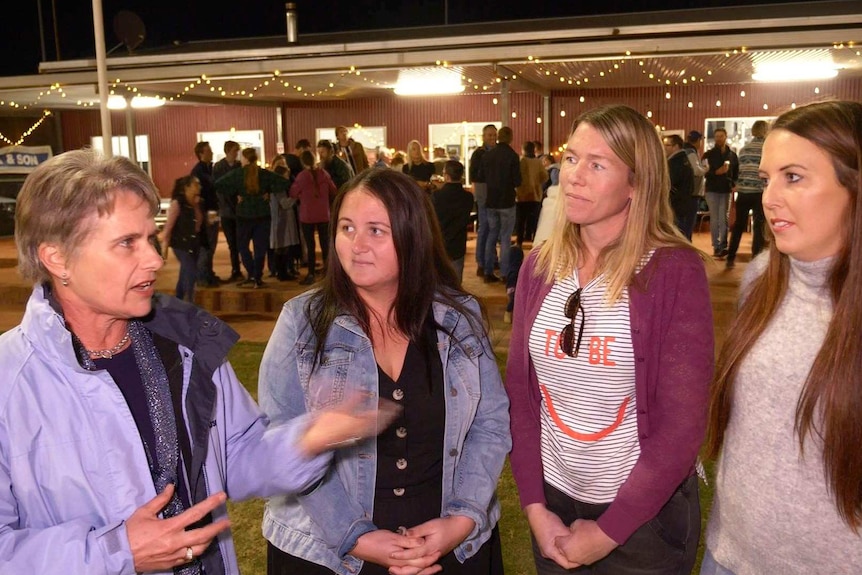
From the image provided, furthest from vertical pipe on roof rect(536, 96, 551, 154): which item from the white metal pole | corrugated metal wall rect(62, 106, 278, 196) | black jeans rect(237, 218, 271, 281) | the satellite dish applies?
the white metal pole

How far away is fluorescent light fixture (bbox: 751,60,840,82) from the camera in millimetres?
12788

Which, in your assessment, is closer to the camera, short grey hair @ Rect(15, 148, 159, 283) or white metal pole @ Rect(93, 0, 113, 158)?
short grey hair @ Rect(15, 148, 159, 283)

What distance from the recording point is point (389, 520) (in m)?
1.99

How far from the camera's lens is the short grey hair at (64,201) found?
154 cm

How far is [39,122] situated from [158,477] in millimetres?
24311

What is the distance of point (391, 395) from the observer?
2.01 metres

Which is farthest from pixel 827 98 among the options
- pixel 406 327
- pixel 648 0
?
pixel 648 0

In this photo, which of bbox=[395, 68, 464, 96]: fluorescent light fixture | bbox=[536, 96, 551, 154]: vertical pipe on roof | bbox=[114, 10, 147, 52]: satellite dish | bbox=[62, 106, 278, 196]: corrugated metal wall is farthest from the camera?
bbox=[62, 106, 278, 196]: corrugated metal wall

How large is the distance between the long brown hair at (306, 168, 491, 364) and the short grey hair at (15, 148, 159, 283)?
0.69 meters

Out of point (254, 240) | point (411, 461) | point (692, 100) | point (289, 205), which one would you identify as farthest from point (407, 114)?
point (411, 461)

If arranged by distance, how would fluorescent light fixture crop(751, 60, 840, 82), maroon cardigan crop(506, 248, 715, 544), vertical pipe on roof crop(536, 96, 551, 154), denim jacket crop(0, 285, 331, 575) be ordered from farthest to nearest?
vertical pipe on roof crop(536, 96, 551, 154) < fluorescent light fixture crop(751, 60, 840, 82) < maroon cardigan crop(506, 248, 715, 544) < denim jacket crop(0, 285, 331, 575)

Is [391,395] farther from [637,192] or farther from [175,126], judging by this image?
[175,126]

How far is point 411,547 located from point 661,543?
683mm

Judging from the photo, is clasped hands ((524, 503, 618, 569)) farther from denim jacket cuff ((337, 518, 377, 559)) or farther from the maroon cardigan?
denim jacket cuff ((337, 518, 377, 559))
